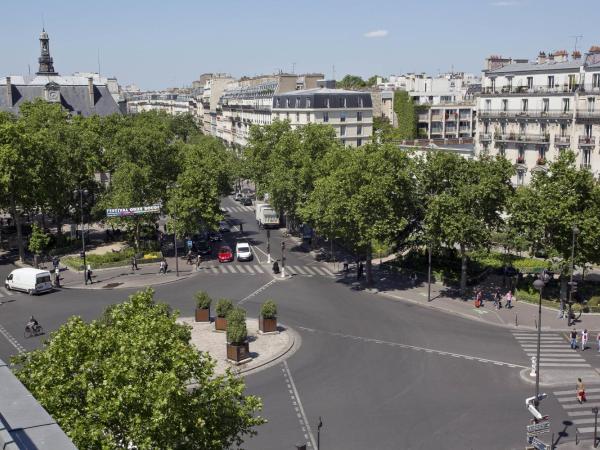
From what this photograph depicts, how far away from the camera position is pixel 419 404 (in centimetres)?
3073

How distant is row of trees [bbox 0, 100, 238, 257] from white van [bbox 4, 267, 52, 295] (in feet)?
34.5

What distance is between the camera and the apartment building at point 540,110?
60031 millimetres

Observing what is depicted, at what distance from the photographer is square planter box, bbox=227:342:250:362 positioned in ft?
118

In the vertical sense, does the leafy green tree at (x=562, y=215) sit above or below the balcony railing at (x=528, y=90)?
below

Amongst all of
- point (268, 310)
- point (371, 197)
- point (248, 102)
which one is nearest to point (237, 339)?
point (268, 310)

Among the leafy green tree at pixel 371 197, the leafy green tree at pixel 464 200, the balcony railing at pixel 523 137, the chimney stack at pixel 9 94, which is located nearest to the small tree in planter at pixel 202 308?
the leafy green tree at pixel 371 197

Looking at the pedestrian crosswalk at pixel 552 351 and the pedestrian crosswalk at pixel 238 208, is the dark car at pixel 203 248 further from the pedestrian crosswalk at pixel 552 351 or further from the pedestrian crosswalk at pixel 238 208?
the pedestrian crosswalk at pixel 552 351

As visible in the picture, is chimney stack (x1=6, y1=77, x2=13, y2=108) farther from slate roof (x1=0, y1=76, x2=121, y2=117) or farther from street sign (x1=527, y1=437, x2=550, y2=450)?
street sign (x1=527, y1=437, x2=550, y2=450)

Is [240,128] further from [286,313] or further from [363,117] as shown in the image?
[286,313]

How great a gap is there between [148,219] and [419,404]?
39.5 m

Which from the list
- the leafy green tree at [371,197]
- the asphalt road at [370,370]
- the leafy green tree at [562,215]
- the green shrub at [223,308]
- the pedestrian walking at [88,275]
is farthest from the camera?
the pedestrian walking at [88,275]

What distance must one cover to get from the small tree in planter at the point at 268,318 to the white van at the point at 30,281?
68.5 ft

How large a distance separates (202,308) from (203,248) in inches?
897

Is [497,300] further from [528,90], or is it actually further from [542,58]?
[542,58]
